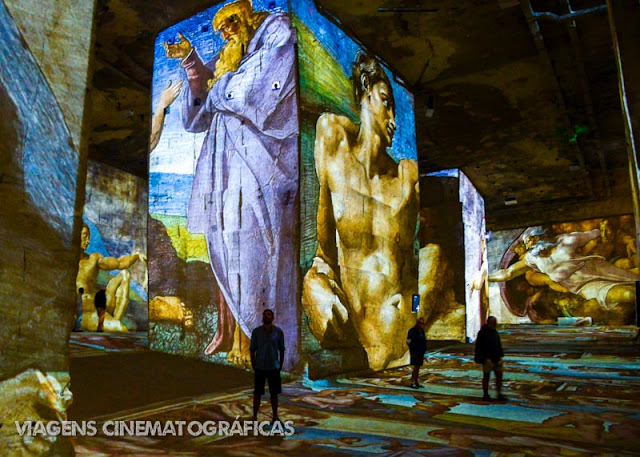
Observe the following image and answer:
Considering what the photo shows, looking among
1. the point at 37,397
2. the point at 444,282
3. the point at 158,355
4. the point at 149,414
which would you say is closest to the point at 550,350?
the point at 444,282

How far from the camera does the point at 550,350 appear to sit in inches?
623

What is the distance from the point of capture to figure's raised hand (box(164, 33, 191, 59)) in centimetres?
1088

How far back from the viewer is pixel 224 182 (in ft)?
32.6

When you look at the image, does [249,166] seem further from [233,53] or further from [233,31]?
[233,31]

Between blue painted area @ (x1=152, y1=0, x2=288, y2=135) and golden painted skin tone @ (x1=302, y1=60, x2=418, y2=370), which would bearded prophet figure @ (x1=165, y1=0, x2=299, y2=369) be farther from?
golden painted skin tone @ (x1=302, y1=60, x2=418, y2=370)

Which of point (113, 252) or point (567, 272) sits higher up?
point (113, 252)

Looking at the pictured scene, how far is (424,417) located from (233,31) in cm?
799

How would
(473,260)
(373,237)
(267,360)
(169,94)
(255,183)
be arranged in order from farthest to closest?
(473,260) → (373,237) → (169,94) → (255,183) → (267,360)

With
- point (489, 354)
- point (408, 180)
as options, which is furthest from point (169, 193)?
point (489, 354)

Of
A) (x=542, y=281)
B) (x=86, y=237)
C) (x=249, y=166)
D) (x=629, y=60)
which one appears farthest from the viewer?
(x=542, y=281)

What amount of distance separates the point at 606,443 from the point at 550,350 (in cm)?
1130

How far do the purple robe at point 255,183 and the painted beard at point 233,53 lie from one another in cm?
16

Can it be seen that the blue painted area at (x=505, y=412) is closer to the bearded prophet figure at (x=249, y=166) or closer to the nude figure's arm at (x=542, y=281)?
the bearded prophet figure at (x=249, y=166)

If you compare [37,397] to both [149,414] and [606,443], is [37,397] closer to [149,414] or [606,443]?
[149,414]
